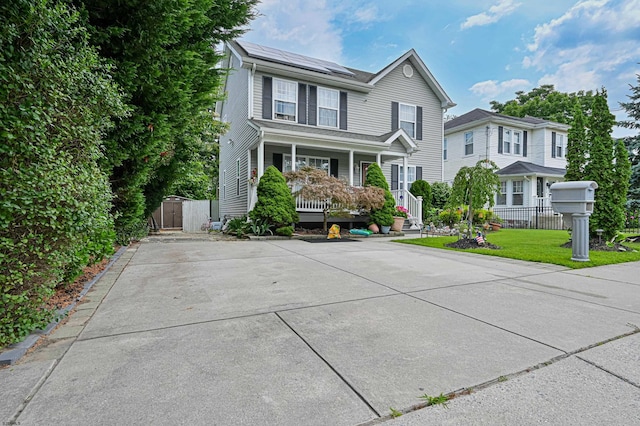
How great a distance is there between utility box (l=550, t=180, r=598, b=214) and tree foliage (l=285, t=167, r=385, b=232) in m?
5.03

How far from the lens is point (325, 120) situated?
43.7 feet

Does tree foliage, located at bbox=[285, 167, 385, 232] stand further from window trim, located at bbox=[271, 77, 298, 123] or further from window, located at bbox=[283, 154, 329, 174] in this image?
window trim, located at bbox=[271, 77, 298, 123]

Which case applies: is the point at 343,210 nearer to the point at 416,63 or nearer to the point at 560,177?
the point at 416,63

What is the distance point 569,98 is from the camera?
102 feet

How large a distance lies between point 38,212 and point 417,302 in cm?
323

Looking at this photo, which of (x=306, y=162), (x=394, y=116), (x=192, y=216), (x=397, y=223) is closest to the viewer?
(x=397, y=223)

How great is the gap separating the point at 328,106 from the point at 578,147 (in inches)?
346

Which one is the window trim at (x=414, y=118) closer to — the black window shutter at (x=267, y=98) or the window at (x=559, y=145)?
the black window shutter at (x=267, y=98)

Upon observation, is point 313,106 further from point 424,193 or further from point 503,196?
point 503,196

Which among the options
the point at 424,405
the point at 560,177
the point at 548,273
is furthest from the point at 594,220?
the point at 560,177

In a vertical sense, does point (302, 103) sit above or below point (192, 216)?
above

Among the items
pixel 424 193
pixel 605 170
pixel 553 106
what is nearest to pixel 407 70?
pixel 424 193

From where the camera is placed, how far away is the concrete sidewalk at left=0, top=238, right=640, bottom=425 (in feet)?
4.93

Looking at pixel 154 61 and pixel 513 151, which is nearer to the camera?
pixel 154 61
